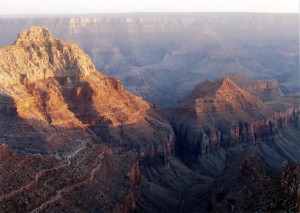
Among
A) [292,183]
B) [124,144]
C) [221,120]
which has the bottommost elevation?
[124,144]

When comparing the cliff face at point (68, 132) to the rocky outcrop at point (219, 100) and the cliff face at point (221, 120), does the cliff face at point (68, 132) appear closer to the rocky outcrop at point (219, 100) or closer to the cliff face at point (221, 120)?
the cliff face at point (221, 120)

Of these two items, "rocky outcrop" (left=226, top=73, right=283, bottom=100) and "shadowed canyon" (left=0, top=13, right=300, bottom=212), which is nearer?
"shadowed canyon" (left=0, top=13, right=300, bottom=212)

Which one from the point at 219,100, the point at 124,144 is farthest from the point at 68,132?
the point at 219,100

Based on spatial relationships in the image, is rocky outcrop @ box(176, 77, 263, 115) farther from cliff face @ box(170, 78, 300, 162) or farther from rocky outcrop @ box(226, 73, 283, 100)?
rocky outcrop @ box(226, 73, 283, 100)

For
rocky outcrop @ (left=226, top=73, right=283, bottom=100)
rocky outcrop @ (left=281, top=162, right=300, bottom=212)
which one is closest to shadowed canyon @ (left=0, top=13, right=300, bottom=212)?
rocky outcrop @ (left=281, top=162, right=300, bottom=212)

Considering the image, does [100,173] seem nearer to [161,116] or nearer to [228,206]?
[228,206]

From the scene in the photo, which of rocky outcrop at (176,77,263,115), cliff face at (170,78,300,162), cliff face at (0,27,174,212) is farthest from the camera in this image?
rocky outcrop at (176,77,263,115)

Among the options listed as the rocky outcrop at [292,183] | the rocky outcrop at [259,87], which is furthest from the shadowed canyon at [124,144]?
the rocky outcrop at [259,87]

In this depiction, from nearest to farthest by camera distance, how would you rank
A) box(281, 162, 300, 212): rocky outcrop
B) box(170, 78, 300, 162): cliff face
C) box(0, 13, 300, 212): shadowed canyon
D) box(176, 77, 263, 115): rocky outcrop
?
box(281, 162, 300, 212): rocky outcrop
box(0, 13, 300, 212): shadowed canyon
box(170, 78, 300, 162): cliff face
box(176, 77, 263, 115): rocky outcrop

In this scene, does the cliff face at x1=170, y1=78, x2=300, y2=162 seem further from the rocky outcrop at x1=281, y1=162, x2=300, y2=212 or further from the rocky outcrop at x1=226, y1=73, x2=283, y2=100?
the rocky outcrop at x1=281, y1=162, x2=300, y2=212

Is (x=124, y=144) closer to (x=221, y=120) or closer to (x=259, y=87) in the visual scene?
(x=221, y=120)

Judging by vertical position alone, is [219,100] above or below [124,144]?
above

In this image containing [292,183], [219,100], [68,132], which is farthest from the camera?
[219,100]
